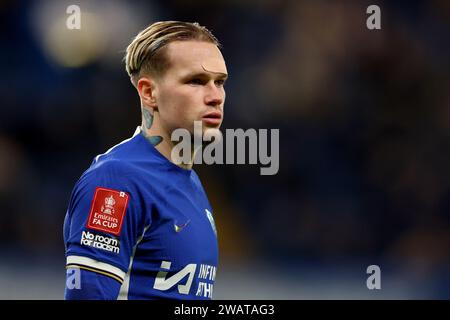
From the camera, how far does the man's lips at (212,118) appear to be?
11.2ft

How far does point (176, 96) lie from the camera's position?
3.43 m

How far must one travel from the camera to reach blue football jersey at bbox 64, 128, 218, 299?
9.82 ft

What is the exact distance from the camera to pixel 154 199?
3.18 m

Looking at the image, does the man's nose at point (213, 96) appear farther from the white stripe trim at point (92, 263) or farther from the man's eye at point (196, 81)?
the white stripe trim at point (92, 263)

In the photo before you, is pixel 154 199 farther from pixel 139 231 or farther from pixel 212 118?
pixel 212 118

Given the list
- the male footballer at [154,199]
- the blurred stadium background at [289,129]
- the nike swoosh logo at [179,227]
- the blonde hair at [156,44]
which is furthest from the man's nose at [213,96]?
the blurred stadium background at [289,129]

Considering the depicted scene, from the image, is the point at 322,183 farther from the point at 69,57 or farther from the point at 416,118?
the point at 69,57

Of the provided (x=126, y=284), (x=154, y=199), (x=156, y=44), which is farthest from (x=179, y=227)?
(x=156, y=44)

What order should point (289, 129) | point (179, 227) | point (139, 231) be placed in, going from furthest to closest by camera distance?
1. point (289, 129)
2. point (179, 227)
3. point (139, 231)

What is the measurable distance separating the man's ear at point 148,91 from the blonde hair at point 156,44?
0.04 metres

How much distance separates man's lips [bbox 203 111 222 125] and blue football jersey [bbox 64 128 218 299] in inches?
10.0

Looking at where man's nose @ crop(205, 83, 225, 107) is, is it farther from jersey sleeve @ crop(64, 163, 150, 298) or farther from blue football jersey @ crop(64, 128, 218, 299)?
jersey sleeve @ crop(64, 163, 150, 298)

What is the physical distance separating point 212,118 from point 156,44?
0.42m
